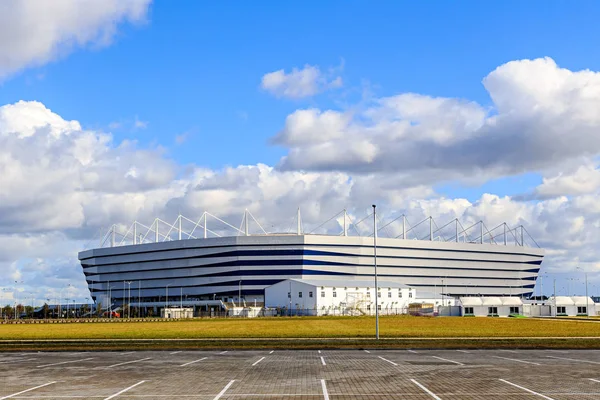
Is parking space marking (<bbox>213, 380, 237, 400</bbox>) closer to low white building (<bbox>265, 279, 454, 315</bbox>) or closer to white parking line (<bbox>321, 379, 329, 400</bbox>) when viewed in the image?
white parking line (<bbox>321, 379, 329, 400</bbox>)

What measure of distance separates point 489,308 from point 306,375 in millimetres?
137346

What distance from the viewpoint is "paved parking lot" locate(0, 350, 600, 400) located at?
2194cm

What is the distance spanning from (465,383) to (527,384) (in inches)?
81.3

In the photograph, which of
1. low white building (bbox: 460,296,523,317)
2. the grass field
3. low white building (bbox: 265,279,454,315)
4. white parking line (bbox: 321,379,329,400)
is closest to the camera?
white parking line (bbox: 321,379,329,400)

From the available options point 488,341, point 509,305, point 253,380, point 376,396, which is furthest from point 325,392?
point 509,305

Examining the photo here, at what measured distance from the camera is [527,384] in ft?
77.6

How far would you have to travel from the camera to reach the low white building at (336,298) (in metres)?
156

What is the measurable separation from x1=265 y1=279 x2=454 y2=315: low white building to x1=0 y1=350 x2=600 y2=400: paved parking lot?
117 metres

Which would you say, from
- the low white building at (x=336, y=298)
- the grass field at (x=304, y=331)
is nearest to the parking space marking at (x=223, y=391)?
the grass field at (x=304, y=331)

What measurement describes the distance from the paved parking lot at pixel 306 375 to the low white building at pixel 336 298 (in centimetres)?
11742

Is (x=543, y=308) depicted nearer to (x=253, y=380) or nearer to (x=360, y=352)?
(x=360, y=352)

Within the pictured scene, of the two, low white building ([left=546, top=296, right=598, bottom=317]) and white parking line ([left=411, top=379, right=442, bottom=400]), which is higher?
white parking line ([left=411, top=379, right=442, bottom=400])

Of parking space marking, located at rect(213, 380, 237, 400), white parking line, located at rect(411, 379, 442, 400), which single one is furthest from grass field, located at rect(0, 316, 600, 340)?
white parking line, located at rect(411, 379, 442, 400)

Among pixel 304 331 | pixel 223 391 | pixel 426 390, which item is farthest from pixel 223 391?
pixel 304 331
